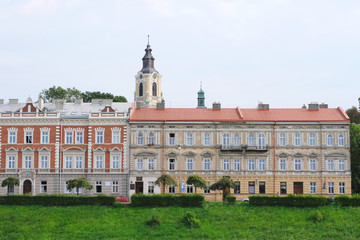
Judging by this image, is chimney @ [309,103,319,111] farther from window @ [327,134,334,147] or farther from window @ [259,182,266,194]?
window @ [259,182,266,194]

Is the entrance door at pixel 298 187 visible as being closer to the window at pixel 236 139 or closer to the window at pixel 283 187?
the window at pixel 283 187

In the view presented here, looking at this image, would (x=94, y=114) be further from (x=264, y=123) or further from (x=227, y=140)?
(x=264, y=123)

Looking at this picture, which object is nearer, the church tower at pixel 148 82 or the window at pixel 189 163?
the window at pixel 189 163

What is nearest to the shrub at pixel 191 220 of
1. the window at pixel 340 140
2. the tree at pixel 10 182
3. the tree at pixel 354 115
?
the tree at pixel 10 182

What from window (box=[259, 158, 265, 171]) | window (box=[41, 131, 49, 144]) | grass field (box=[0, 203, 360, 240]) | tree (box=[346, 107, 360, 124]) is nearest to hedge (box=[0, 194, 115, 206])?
grass field (box=[0, 203, 360, 240])

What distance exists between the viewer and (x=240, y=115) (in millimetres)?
71688

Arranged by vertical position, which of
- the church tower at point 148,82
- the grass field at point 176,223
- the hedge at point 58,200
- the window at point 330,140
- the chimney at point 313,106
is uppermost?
the church tower at point 148,82

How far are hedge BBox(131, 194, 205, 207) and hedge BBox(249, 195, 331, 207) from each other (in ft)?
17.4

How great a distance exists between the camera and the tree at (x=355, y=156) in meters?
72.5

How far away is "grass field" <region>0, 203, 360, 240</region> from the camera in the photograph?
4838 centimetres

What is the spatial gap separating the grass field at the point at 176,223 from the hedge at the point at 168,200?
826 mm

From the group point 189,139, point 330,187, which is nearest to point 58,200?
point 189,139

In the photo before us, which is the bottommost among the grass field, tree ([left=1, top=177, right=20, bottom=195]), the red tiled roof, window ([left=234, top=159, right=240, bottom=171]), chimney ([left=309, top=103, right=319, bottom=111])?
the grass field

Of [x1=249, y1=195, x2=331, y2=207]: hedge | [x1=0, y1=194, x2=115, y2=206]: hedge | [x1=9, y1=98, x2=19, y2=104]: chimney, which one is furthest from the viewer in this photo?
[x1=9, y1=98, x2=19, y2=104]: chimney
